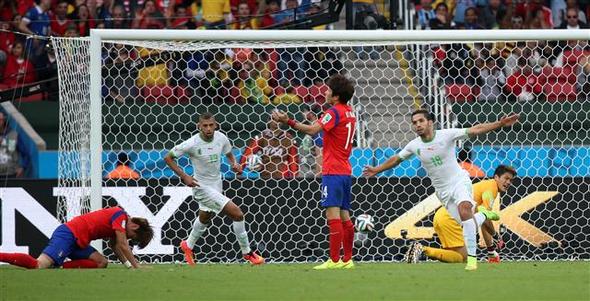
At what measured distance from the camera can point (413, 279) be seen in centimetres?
1228

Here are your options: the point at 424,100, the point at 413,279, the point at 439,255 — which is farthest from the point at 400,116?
the point at 413,279

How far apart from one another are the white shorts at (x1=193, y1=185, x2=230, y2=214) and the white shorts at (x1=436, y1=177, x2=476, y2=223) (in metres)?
2.61

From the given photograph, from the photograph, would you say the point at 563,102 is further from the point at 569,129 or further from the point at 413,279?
the point at 413,279

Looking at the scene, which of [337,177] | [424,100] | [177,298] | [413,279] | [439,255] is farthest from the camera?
[424,100]

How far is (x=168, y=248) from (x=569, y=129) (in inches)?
243

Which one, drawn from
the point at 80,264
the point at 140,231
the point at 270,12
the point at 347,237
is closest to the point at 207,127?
the point at 140,231

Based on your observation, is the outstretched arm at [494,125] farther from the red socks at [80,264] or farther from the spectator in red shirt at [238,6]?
the spectator in red shirt at [238,6]

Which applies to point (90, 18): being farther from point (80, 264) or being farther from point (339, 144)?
point (339, 144)

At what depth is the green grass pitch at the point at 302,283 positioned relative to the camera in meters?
10.7

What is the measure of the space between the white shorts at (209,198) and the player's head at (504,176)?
124 inches

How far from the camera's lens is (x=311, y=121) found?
1856cm

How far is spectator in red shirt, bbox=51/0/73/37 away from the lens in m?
22.0

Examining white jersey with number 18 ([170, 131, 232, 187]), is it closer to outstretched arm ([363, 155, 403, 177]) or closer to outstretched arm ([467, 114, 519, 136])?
outstretched arm ([363, 155, 403, 177])

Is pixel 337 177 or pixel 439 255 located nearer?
pixel 337 177
